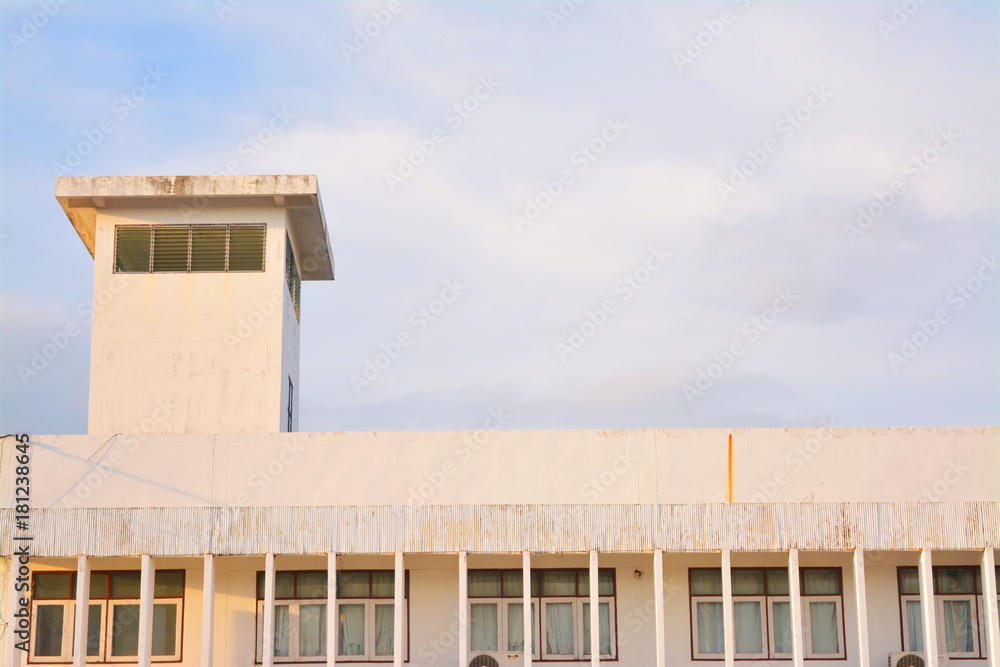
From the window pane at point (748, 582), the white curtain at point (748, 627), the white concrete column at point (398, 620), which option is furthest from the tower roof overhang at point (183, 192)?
the white curtain at point (748, 627)

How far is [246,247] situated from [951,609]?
634 inches

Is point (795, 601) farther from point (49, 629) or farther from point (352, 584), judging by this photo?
point (49, 629)

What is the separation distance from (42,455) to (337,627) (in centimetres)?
649

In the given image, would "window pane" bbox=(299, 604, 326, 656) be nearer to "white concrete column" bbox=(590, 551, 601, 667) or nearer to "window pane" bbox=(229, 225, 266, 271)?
"white concrete column" bbox=(590, 551, 601, 667)

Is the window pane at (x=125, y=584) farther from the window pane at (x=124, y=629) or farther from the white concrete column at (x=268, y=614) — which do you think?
the white concrete column at (x=268, y=614)

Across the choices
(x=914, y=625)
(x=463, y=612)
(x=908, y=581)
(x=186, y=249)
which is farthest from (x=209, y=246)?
(x=914, y=625)

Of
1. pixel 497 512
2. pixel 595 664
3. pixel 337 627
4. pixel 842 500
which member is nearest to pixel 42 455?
pixel 337 627

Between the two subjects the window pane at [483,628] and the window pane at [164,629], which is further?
the window pane at [483,628]

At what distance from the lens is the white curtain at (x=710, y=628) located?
20359 mm

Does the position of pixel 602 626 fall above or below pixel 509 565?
below

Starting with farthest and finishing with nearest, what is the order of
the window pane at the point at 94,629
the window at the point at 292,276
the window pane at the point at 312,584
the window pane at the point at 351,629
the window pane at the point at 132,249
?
the window at the point at 292,276, the window pane at the point at 132,249, the window pane at the point at 312,584, the window pane at the point at 351,629, the window pane at the point at 94,629

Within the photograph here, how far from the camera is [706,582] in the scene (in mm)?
20625

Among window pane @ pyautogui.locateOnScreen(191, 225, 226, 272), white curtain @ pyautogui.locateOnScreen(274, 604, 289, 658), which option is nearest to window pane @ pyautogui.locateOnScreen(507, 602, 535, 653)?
white curtain @ pyautogui.locateOnScreen(274, 604, 289, 658)

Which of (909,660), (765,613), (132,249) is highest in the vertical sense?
(132,249)
